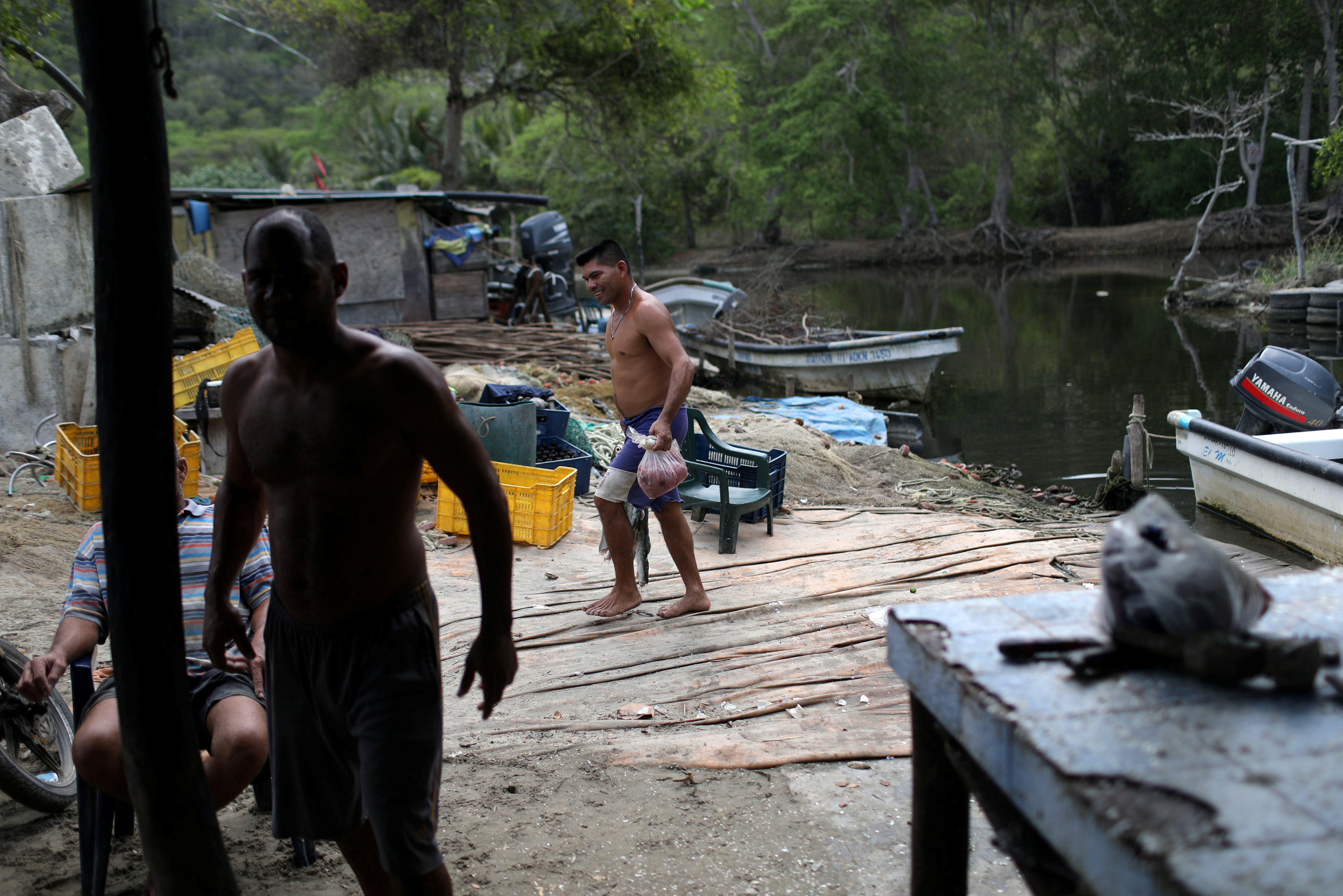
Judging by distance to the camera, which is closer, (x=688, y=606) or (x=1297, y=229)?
(x=688, y=606)

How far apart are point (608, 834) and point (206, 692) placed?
132 centimetres

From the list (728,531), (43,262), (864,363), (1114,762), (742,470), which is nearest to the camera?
(1114,762)

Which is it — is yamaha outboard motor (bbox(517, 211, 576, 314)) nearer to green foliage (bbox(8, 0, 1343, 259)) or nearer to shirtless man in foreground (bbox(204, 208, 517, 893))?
green foliage (bbox(8, 0, 1343, 259))

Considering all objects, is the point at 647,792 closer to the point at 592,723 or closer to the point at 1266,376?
the point at 592,723

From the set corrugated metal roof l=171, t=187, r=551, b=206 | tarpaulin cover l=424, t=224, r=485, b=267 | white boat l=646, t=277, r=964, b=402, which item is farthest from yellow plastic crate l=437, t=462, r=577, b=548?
tarpaulin cover l=424, t=224, r=485, b=267

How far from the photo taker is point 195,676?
2809 mm

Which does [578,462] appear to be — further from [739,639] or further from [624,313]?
[739,639]

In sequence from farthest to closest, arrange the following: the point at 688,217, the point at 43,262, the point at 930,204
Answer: the point at 688,217 < the point at 930,204 < the point at 43,262

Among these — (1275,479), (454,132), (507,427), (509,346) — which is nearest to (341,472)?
(507,427)

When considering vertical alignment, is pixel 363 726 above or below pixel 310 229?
below

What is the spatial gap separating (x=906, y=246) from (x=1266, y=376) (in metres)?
35.4

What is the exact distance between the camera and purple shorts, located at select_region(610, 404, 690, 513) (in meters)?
5.11

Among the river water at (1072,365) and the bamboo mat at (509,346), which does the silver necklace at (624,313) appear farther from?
the bamboo mat at (509,346)

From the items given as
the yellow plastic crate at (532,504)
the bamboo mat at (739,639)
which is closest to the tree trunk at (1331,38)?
the bamboo mat at (739,639)
